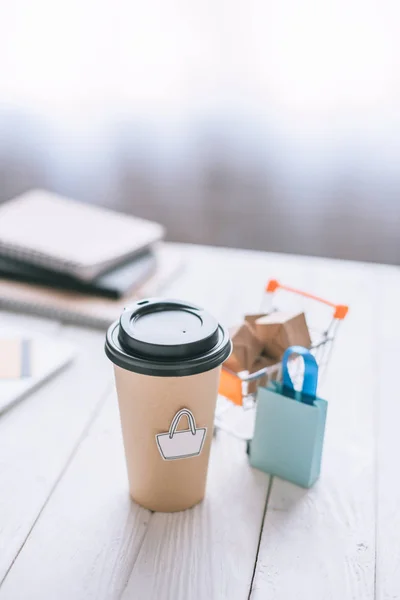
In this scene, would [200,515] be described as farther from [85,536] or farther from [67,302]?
[67,302]

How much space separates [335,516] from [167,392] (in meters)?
0.25

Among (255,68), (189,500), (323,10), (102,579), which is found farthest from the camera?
(255,68)

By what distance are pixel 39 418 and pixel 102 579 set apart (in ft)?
1.01

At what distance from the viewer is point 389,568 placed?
2.58 feet

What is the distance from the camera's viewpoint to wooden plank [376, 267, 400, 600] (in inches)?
31.0

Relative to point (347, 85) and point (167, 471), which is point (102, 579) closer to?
point (167, 471)

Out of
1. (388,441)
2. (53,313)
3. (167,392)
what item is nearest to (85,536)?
(167,392)

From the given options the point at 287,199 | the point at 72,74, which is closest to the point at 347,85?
the point at 287,199

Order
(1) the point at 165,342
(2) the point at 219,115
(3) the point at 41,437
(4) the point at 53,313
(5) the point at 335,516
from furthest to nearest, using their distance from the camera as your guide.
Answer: (2) the point at 219,115
(4) the point at 53,313
(3) the point at 41,437
(5) the point at 335,516
(1) the point at 165,342

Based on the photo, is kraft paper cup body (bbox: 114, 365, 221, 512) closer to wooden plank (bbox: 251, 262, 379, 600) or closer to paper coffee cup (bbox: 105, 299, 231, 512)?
paper coffee cup (bbox: 105, 299, 231, 512)

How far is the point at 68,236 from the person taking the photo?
1.38 metres

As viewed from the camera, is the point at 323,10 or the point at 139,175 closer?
the point at 323,10

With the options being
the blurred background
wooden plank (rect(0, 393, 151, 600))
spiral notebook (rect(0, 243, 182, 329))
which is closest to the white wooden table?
wooden plank (rect(0, 393, 151, 600))

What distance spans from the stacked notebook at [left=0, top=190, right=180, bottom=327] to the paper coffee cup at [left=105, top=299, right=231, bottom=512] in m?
0.44
